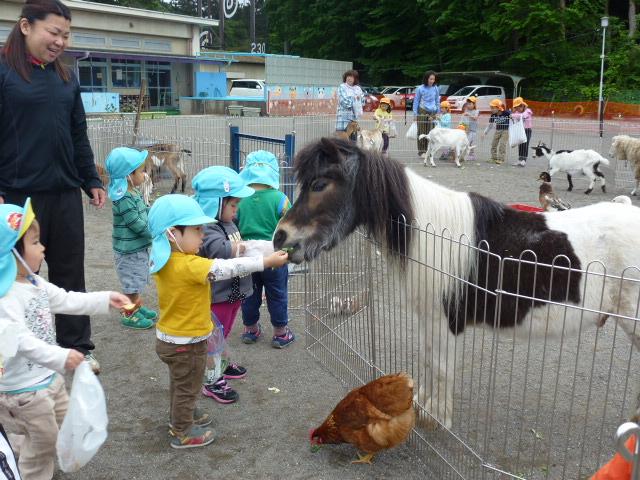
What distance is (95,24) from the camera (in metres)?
33.5

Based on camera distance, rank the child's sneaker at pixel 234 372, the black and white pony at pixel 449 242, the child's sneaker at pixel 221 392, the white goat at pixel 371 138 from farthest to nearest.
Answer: the white goat at pixel 371 138 < the child's sneaker at pixel 234 372 < the child's sneaker at pixel 221 392 < the black and white pony at pixel 449 242

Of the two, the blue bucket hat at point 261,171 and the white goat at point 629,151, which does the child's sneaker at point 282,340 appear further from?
the white goat at point 629,151

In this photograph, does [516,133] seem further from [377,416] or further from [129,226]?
[377,416]

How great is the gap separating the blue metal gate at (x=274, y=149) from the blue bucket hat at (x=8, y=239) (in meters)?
2.22

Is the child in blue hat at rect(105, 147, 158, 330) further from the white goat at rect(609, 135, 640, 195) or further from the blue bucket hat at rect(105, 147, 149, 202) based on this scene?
the white goat at rect(609, 135, 640, 195)

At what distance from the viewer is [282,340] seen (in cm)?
489

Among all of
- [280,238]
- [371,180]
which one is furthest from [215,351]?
[371,180]

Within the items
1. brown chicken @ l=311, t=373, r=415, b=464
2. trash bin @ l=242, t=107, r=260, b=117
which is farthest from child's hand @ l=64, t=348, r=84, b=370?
trash bin @ l=242, t=107, r=260, b=117

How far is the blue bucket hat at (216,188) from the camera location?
370 cm

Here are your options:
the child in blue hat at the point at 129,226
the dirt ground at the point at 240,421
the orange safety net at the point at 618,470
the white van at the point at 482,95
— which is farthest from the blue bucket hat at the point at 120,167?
the white van at the point at 482,95

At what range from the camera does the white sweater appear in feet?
7.86

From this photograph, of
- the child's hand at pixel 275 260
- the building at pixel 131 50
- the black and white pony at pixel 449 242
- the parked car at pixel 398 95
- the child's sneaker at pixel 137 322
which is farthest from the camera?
the parked car at pixel 398 95

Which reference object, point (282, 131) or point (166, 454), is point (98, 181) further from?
point (282, 131)

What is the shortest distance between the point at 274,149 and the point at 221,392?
4.50 m
